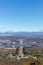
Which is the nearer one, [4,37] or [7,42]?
[7,42]

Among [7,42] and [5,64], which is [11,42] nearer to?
[7,42]

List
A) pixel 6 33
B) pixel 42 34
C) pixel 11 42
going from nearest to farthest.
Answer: pixel 11 42
pixel 42 34
pixel 6 33

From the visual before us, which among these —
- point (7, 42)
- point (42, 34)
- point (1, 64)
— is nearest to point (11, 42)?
point (7, 42)

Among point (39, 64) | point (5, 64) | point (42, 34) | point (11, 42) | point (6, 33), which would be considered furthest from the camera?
point (6, 33)

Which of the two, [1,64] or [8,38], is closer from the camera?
[1,64]

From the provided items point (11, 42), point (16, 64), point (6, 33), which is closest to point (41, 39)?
point (11, 42)

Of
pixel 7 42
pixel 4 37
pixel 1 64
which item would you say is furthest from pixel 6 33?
pixel 1 64

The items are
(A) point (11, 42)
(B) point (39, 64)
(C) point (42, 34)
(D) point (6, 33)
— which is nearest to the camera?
(B) point (39, 64)

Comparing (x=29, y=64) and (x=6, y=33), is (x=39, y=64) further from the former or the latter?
(x=6, y=33)

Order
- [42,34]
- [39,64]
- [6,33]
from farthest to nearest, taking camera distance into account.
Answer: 1. [6,33]
2. [42,34]
3. [39,64]
